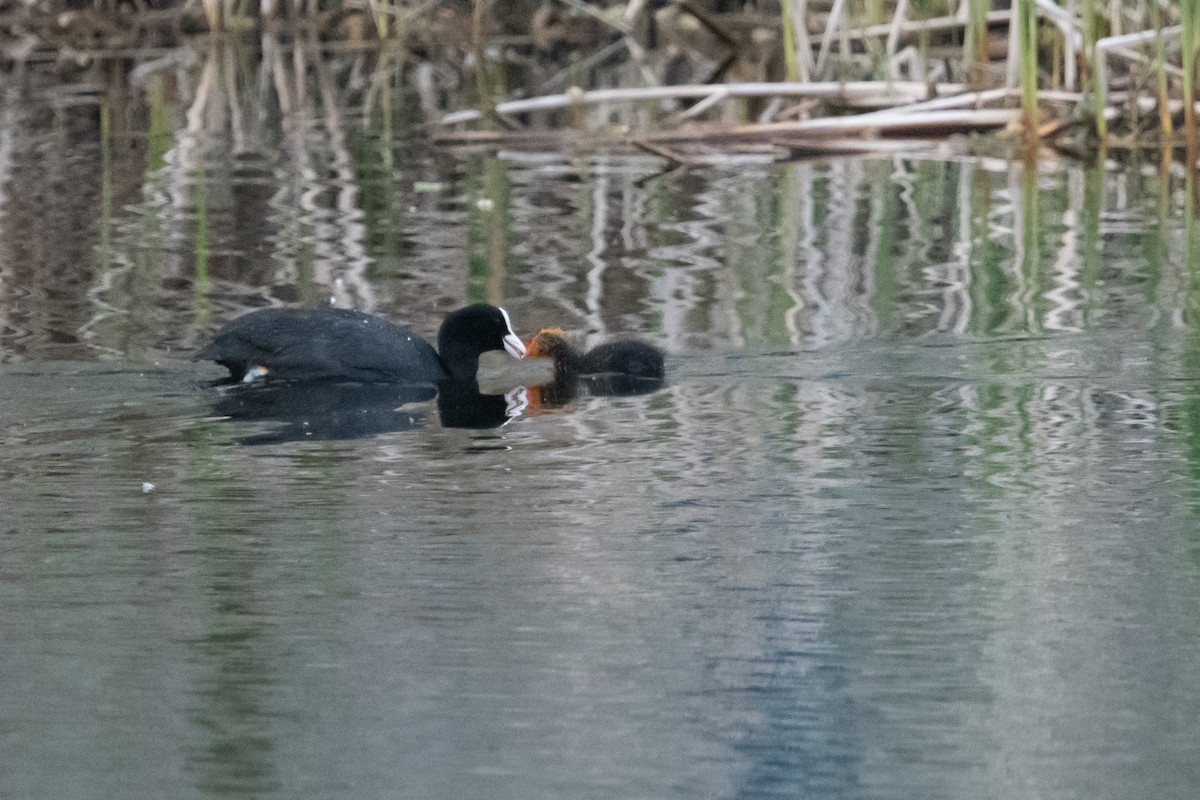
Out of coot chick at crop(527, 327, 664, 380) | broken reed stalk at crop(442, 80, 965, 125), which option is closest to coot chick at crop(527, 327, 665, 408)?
coot chick at crop(527, 327, 664, 380)

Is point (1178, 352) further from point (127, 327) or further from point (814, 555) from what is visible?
point (127, 327)

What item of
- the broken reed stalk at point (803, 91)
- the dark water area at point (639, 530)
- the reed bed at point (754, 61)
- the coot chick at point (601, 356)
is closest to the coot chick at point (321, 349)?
the dark water area at point (639, 530)

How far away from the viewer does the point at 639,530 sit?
17.4ft

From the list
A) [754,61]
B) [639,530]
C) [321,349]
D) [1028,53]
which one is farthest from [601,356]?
[754,61]

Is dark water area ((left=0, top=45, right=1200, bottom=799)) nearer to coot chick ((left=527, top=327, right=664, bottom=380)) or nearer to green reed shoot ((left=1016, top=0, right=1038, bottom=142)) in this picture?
coot chick ((left=527, top=327, right=664, bottom=380))

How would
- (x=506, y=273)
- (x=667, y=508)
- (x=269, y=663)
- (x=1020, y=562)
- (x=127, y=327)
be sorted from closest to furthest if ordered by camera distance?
(x=269, y=663) < (x=1020, y=562) < (x=667, y=508) < (x=127, y=327) < (x=506, y=273)

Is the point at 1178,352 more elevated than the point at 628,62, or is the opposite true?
the point at 628,62

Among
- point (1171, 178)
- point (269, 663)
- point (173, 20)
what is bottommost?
point (269, 663)

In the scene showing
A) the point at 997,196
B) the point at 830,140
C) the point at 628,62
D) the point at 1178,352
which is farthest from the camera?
the point at 628,62

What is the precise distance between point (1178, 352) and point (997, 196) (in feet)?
14.3

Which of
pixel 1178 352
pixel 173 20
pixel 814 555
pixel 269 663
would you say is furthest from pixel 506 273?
pixel 173 20

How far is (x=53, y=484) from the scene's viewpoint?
5832 millimetres

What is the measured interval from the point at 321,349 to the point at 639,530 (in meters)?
2.25

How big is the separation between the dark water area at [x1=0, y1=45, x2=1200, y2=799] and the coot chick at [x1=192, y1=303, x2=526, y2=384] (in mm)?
188
